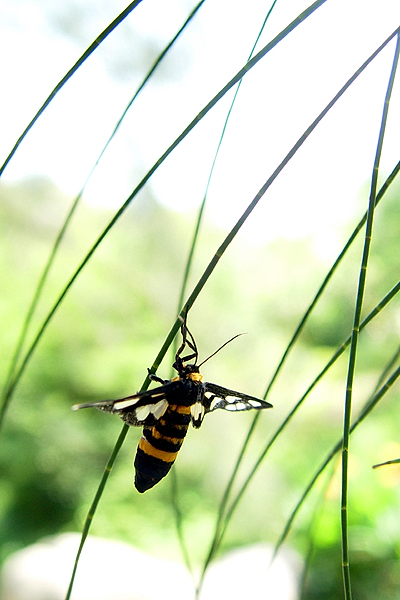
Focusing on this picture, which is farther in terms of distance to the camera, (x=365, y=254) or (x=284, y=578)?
(x=284, y=578)

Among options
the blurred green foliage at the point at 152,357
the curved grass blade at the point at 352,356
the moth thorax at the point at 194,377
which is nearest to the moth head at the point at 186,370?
the moth thorax at the point at 194,377

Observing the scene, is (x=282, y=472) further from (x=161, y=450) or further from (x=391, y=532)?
(x=161, y=450)

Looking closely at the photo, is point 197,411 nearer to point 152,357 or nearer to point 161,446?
point 161,446

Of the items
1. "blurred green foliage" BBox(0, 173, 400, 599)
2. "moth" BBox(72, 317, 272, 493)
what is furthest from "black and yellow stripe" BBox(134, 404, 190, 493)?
→ "blurred green foliage" BBox(0, 173, 400, 599)

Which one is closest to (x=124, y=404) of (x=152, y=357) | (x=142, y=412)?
(x=142, y=412)

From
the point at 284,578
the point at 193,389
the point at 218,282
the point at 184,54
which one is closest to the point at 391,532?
the point at 284,578

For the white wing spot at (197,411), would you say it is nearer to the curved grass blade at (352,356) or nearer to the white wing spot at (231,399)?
the white wing spot at (231,399)
